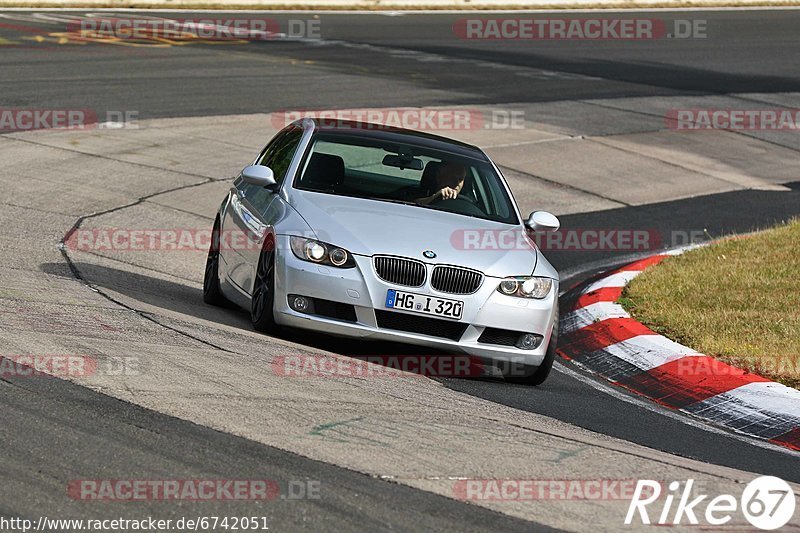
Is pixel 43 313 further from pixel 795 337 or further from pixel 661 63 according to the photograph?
pixel 661 63

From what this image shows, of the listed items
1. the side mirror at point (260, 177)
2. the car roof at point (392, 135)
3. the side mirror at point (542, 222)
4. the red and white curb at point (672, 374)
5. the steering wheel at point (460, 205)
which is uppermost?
the car roof at point (392, 135)

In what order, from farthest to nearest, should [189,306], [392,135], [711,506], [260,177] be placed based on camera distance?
[392,135]
[189,306]
[260,177]
[711,506]

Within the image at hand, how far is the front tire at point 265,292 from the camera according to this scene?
8.63 m

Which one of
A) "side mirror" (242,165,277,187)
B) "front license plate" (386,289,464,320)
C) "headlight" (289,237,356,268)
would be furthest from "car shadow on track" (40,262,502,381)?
"side mirror" (242,165,277,187)

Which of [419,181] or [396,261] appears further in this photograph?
[419,181]

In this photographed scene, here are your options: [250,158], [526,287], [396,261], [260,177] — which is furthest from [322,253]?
[250,158]

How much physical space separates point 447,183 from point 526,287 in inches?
54.8

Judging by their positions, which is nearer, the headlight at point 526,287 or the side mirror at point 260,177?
the headlight at point 526,287

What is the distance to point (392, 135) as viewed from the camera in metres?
10.2

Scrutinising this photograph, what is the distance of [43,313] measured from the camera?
8156 millimetres

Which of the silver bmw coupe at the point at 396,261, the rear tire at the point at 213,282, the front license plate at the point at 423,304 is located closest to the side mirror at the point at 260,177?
the silver bmw coupe at the point at 396,261

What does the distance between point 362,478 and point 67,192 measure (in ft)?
29.8

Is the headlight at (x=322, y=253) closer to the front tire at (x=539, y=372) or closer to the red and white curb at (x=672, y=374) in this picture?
the front tire at (x=539, y=372)

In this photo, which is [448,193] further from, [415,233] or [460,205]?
[415,233]
